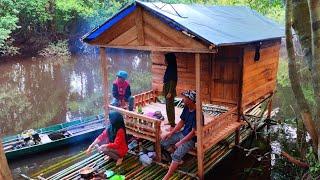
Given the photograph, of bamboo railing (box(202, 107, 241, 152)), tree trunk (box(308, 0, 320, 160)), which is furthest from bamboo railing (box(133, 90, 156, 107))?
tree trunk (box(308, 0, 320, 160))

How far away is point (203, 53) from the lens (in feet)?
27.0

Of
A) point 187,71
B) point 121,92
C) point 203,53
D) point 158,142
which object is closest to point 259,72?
point 187,71

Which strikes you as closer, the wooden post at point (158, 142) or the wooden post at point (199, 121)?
the wooden post at point (199, 121)

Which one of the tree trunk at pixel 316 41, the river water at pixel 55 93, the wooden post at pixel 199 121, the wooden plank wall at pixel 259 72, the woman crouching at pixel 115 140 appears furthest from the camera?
the river water at pixel 55 93

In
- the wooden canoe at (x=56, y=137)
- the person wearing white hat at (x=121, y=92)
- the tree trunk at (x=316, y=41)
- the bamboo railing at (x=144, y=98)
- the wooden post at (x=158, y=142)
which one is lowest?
the wooden canoe at (x=56, y=137)

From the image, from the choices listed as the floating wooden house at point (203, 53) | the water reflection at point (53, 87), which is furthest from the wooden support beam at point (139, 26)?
the water reflection at point (53, 87)

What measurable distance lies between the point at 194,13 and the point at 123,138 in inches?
146

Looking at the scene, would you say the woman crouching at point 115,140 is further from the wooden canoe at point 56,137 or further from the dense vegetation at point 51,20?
the dense vegetation at point 51,20

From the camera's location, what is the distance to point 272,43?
10547 millimetres

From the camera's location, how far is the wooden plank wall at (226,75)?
848 cm

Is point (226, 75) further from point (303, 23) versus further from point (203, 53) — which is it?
point (303, 23)

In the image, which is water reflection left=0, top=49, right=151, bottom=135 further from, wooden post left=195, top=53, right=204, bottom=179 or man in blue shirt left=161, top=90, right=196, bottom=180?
wooden post left=195, top=53, right=204, bottom=179

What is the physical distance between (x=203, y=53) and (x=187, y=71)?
1244 mm

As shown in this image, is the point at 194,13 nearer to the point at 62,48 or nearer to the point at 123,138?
the point at 123,138
